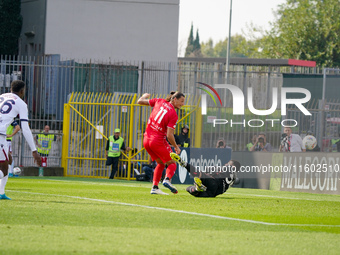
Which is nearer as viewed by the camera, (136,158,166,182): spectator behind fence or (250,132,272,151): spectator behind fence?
(250,132,272,151): spectator behind fence

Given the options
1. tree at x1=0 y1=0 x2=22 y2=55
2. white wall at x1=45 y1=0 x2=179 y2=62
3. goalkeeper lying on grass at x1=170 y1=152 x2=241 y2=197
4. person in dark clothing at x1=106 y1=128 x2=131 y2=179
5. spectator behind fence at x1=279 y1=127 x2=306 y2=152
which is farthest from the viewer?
tree at x1=0 y1=0 x2=22 y2=55

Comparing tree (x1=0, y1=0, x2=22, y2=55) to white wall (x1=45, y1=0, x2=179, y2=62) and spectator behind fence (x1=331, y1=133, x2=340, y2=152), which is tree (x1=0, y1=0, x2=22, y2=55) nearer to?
white wall (x1=45, y1=0, x2=179, y2=62)

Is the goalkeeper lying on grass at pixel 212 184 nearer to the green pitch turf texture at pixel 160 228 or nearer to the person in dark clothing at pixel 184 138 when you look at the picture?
the green pitch turf texture at pixel 160 228

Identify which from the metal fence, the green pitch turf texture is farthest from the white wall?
the green pitch turf texture

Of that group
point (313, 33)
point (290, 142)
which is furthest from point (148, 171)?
point (313, 33)

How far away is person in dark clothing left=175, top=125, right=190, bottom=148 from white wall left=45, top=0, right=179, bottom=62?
14.2 meters

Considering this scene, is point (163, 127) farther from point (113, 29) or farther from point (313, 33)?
point (313, 33)

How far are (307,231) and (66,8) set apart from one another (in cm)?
3055

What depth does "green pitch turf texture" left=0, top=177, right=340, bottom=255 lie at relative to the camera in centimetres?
639

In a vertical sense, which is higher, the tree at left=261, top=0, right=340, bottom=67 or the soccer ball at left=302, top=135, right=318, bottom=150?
the tree at left=261, top=0, right=340, bottom=67

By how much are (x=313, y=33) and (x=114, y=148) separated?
1575 inches

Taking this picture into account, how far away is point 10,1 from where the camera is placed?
38344mm

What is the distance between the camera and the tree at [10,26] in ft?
125

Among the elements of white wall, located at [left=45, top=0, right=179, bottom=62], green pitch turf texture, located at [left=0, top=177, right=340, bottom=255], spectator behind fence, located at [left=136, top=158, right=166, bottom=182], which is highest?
white wall, located at [left=45, top=0, right=179, bottom=62]
